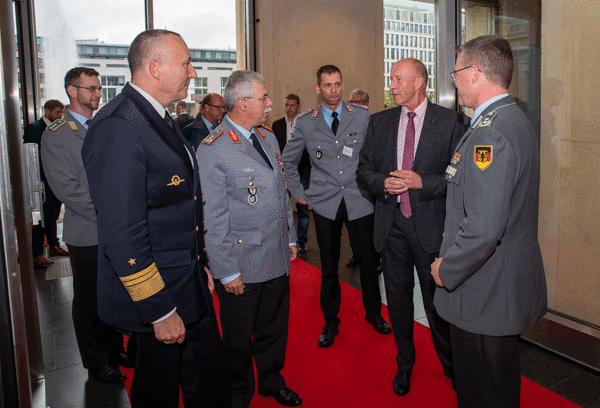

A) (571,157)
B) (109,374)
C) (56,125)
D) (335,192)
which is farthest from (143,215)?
(571,157)

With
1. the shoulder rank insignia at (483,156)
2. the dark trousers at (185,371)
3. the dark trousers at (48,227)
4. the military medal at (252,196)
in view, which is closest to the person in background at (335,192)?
the military medal at (252,196)

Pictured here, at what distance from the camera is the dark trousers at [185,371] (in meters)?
1.61

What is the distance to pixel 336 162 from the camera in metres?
3.08

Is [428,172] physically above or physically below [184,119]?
below

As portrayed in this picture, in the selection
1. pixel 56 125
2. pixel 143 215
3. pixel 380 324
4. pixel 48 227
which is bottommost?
pixel 380 324

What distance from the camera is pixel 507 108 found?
1.56 m

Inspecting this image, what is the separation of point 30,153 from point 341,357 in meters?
2.01

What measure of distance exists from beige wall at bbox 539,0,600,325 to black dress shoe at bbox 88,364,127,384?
2.70 m

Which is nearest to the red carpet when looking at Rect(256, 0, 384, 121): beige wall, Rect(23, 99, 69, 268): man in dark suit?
Rect(23, 99, 69, 268): man in dark suit

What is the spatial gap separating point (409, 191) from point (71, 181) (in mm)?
1796

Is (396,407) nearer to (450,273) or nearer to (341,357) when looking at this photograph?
(341,357)

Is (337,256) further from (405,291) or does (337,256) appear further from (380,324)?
(405,291)

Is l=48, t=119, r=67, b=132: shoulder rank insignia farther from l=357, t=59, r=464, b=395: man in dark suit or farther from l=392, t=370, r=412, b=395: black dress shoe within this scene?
l=392, t=370, r=412, b=395: black dress shoe

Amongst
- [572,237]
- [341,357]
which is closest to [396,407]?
[341,357]
